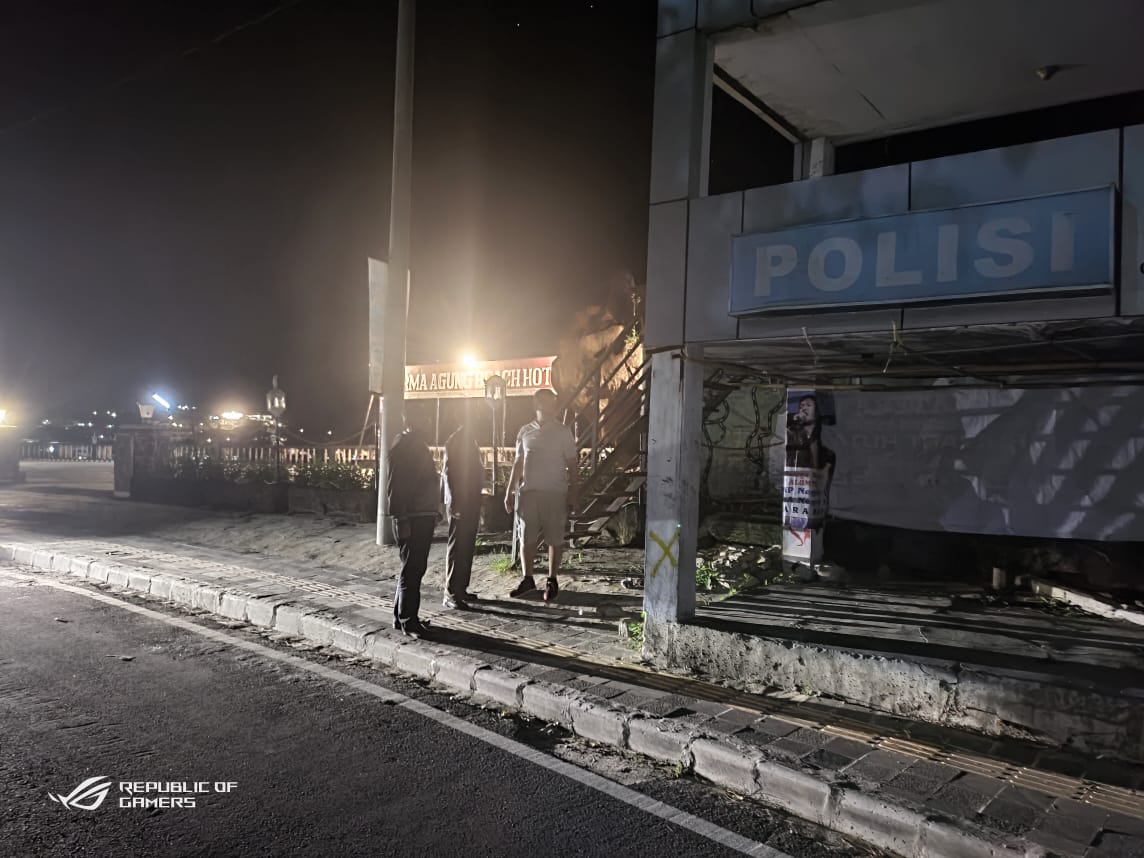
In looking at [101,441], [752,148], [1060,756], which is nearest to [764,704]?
[1060,756]

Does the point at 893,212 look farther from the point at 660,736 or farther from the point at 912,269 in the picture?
the point at 660,736

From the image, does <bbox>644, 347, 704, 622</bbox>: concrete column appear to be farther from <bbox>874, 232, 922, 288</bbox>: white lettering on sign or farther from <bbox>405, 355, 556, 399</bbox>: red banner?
<bbox>405, 355, 556, 399</bbox>: red banner

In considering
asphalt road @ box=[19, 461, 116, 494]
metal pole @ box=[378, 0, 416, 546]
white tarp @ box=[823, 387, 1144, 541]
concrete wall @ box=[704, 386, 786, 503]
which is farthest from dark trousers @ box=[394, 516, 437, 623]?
asphalt road @ box=[19, 461, 116, 494]

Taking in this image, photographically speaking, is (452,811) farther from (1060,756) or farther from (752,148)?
(752,148)

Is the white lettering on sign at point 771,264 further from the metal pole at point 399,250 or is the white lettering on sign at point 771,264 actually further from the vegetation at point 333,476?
the vegetation at point 333,476

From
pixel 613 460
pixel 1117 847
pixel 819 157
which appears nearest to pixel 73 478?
pixel 613 460

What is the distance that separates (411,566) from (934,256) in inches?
175

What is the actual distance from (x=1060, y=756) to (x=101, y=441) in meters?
50.8

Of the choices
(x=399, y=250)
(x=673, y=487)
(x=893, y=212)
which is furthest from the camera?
(x=399, y=250)

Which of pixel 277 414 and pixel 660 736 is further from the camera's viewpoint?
pixel 277 414

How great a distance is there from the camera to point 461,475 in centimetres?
728

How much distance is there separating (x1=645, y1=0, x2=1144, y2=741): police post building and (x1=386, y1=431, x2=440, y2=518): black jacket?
1969 millimetres

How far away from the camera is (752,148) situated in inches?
537

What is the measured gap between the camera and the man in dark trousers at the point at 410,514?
249 inches
